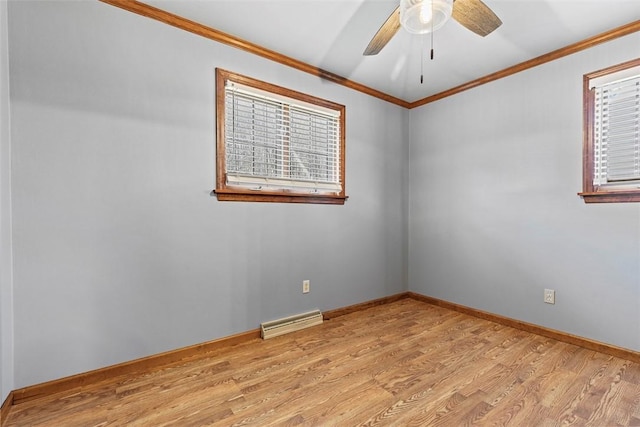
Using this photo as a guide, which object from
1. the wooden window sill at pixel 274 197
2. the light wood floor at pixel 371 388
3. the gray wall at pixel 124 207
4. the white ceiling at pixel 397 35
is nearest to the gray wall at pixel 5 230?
the gray wall at pixel 124 207

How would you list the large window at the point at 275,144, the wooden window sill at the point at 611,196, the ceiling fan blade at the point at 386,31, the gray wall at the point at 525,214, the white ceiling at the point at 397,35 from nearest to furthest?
the ceiling fan blade at the point at 386,31 < the white ceiling at the point at 397,35 < the wooden window sill at the point at 611,196 < the gray wall at the point at 525,214 < the large window at the point at 275,144

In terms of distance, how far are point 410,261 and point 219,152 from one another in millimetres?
2612

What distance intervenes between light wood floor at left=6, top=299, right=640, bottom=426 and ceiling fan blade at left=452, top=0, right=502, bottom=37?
2097 mm

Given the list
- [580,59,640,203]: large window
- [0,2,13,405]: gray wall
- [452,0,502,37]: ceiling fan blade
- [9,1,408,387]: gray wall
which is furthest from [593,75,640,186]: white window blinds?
[0,2,13,405]: gray wall

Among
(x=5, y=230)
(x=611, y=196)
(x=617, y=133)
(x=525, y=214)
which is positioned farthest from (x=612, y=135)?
(x=5, y=230)

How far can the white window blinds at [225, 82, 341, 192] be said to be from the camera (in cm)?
239

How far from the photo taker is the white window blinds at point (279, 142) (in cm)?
239

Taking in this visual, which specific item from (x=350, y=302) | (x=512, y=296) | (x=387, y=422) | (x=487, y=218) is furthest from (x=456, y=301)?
(x=387, y=422)

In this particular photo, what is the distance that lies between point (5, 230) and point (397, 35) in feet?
9.18

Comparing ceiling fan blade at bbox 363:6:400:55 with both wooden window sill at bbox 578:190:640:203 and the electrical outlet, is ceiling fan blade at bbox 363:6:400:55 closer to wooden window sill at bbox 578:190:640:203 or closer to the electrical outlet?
wooden window sill at bbox 578:190:640:203

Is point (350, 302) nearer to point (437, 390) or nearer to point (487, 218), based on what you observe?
point (437, 390)

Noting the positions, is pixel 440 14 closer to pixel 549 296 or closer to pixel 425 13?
pixel 425 13

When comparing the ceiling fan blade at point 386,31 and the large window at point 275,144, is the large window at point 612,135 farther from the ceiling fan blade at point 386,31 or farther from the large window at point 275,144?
the large window at point 275,144

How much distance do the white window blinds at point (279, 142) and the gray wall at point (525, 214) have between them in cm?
131
